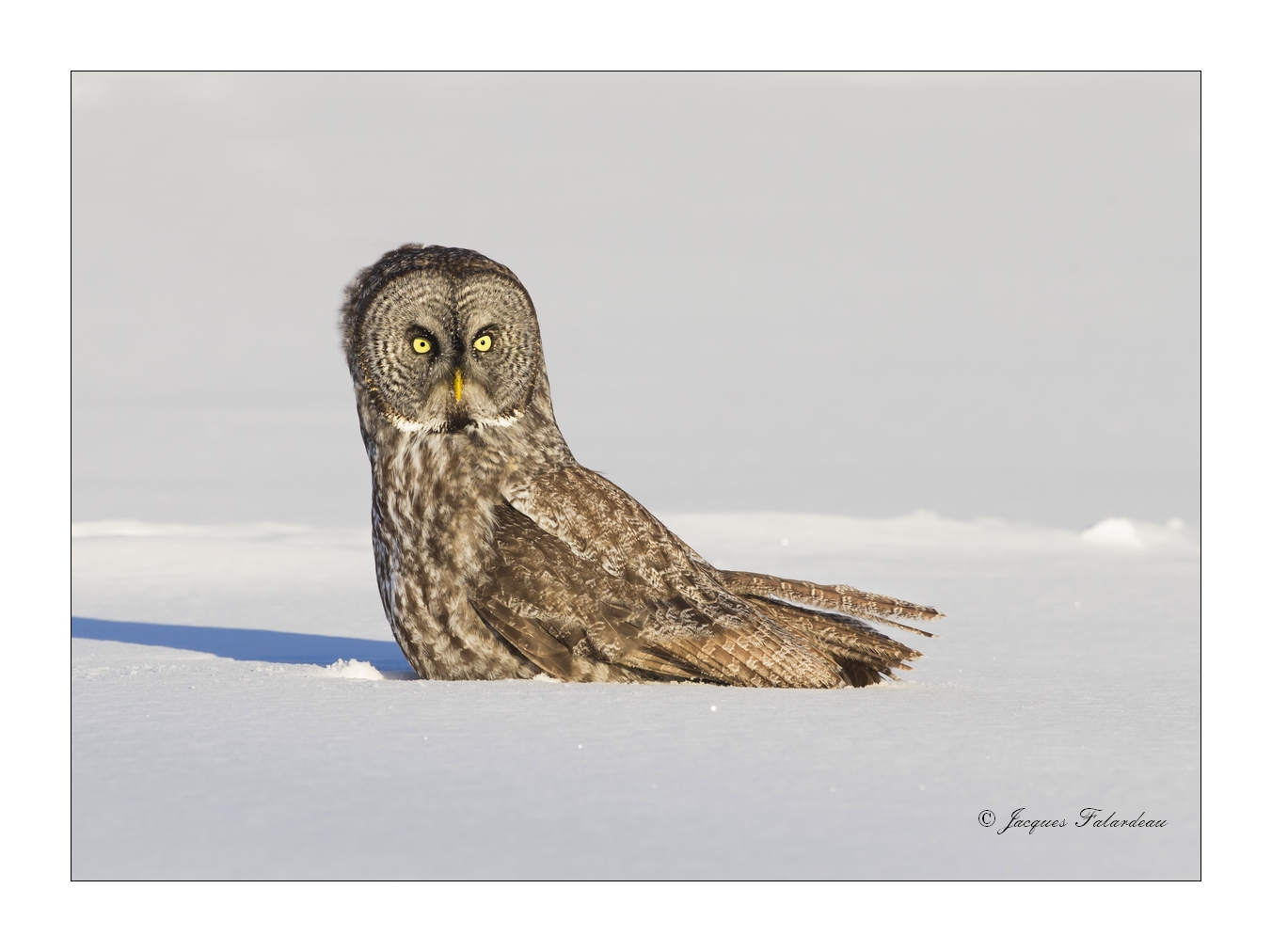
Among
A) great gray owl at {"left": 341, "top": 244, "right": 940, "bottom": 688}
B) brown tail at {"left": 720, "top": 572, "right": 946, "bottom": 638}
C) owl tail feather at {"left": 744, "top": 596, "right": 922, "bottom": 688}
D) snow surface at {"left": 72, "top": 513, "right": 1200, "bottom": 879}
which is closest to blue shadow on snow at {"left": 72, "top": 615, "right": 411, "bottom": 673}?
snow surface at {"left": 72, "top": 513, "right": 1200, "bottom": 879}

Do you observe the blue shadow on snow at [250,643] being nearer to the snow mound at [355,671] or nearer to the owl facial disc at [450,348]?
the snow mound at [355,671]

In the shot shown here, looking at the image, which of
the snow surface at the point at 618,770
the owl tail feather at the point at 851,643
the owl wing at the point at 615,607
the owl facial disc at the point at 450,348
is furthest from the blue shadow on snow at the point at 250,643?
the owl tail feather at the point at 851,643

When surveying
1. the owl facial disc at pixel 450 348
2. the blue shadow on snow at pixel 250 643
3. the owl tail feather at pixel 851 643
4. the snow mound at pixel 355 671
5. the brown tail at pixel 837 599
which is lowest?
the blue shadow on snow at pixel 250 643

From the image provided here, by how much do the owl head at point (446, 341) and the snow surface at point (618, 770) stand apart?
134 centimetres

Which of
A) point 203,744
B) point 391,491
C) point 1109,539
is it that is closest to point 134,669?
point 391,491

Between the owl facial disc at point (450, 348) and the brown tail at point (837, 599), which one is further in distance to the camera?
the brown tail at point (837, 599)

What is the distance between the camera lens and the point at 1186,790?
4223 mm

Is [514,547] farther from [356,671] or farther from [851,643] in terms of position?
[851,643]

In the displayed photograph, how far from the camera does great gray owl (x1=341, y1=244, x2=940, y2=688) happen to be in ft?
19.3

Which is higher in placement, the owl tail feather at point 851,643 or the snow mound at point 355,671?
the owl tail feather at point 851,643

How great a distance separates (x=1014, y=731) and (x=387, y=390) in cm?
332

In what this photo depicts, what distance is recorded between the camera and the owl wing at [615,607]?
5.86 meters

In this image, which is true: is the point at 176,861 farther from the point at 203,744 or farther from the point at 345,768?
the point at 203,744

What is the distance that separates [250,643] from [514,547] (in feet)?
9.79
